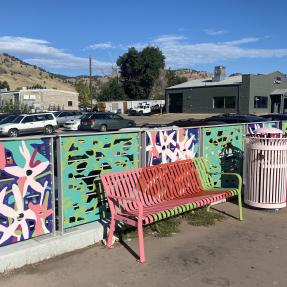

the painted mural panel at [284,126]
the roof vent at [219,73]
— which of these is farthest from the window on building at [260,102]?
the painted mural panel at [284,126]

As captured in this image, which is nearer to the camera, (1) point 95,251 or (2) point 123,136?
(1) point 95,251

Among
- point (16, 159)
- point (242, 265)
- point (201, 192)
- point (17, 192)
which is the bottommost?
point (242, 265)

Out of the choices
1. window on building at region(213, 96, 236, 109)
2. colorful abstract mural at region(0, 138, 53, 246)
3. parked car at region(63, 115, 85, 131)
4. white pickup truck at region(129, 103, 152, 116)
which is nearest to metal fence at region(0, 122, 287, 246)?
colorful abstract mural at region(0, 138, 53, 246)

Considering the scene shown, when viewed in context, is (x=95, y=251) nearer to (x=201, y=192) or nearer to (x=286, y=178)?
(x=201, y=192)

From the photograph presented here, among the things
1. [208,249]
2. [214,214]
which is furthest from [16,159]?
[214,214]

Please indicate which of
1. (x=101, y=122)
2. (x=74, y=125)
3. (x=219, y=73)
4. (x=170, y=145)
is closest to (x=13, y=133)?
(x=74, y=125)

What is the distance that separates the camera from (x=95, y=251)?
493cm

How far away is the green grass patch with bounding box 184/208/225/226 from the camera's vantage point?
19.8 feet

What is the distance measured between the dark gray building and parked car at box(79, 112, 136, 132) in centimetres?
2134

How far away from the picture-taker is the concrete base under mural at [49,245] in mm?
4320

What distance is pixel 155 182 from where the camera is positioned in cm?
579

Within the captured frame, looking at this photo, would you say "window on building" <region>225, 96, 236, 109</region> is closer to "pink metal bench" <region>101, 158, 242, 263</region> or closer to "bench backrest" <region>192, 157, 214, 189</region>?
"bench backrest" <region>192, 157, 214, 189</region>

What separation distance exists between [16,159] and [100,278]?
1523mm

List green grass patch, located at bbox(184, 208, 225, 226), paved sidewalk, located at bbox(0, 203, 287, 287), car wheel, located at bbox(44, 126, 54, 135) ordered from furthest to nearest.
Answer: car wheel, located at bbox(44, 126, 54, 135), green grass patch, located at bbox(184, 208, 225, 226), paved sidewalk, located at bbox(0, 203, 287, 287)
